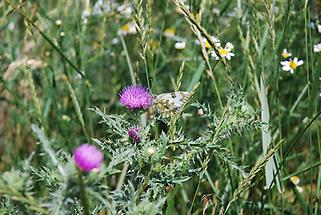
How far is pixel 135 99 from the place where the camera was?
1138mm

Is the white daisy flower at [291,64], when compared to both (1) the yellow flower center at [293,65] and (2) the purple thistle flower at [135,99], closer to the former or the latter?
(1) the yellow flower center at [293,65]

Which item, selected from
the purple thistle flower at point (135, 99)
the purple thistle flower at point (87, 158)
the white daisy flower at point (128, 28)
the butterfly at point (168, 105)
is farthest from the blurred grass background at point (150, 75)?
the purple thistle flower at point (87, 158)

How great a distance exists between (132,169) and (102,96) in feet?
4.27

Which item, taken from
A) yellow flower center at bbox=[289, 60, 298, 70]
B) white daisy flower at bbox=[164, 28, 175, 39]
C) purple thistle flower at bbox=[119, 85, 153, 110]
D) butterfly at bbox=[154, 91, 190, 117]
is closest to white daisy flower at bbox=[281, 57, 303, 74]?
yellow flower center at bbox=[289, 60, 298, 70]

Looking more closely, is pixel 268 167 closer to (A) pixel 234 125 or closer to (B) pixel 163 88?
(A) pixel 234 125

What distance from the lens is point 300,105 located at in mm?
1954

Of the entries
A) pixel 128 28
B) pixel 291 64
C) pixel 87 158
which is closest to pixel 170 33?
pixel 128 28

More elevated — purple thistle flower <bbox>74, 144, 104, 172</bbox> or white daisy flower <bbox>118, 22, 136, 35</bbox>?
purple thistle flower <bbox>74, 144, 104, 172</bbox>

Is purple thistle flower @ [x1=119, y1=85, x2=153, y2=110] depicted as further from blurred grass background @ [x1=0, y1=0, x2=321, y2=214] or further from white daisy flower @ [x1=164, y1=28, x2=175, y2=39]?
white daisy flower @ [x1=164, y1=28, x2=175, y2=39]

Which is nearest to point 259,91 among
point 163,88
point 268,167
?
point 268,167

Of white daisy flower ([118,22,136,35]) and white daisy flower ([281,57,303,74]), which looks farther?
white daisy flower ([118,22,136,35])

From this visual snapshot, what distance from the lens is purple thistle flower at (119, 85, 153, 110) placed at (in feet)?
3.72

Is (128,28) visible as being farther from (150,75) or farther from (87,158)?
(87,158)

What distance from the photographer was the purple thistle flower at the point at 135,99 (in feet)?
3.72
